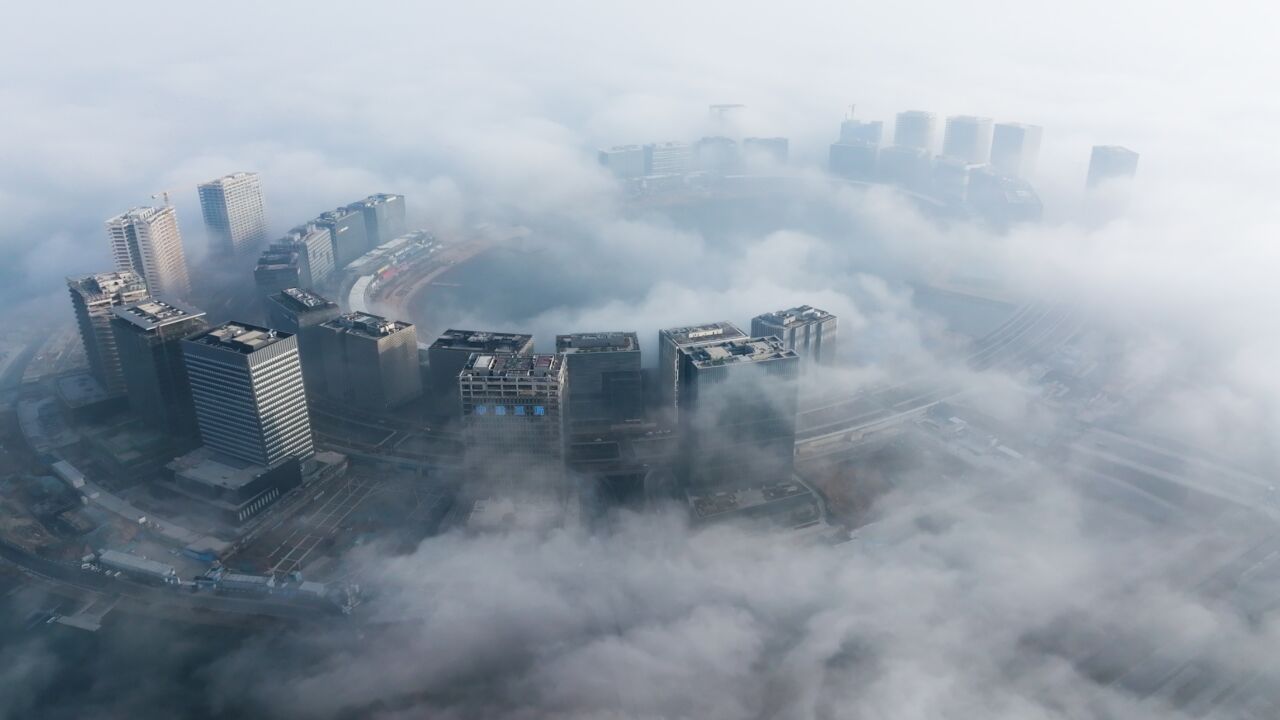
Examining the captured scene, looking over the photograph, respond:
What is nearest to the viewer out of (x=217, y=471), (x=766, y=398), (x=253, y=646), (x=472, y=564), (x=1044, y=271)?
(x=253, y=646)

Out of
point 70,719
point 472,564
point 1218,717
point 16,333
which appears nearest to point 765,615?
point 472,564

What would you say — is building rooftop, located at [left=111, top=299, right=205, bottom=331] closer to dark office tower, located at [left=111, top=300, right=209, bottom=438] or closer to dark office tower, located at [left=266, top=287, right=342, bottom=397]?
dark office tower, located at [left=111, top=300, right=209, bottom=438]

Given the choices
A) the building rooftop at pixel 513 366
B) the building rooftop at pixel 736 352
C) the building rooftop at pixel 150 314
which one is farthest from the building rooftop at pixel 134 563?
the building rooftop at pixel 736 352

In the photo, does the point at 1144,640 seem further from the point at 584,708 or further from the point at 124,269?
the point at 124,269

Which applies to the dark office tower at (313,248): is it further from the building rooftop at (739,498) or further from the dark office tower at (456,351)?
the building rooftop at (739,498)

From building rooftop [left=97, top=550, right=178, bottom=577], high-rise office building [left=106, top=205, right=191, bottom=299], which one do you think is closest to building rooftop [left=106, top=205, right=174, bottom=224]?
high-rise office building [left=106, top=205, right=191, bottom=299]

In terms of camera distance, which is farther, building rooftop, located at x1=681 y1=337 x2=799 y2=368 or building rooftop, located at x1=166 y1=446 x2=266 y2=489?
building rooftop, located at x1=166 y1=446 x2=266 y2=489
